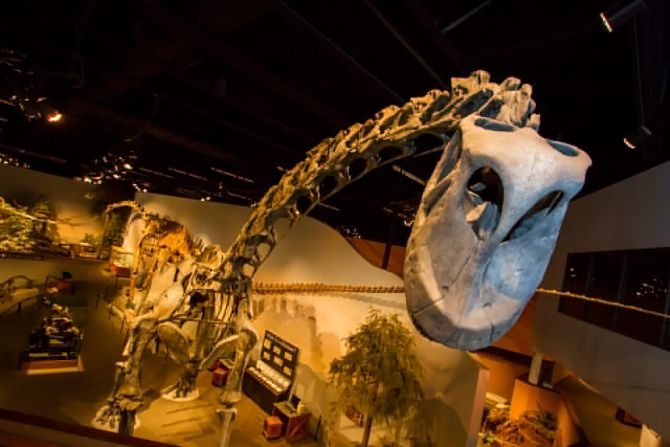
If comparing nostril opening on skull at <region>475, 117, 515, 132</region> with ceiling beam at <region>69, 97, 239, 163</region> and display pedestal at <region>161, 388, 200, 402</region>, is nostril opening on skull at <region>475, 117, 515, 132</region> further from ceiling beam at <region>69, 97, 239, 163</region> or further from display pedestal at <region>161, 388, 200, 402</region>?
display pedestal at <region>161, 388, 200, 402</region>

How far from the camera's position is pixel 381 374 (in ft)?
15.5

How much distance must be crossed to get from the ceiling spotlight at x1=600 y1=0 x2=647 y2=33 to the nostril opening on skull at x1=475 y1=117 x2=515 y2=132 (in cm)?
169

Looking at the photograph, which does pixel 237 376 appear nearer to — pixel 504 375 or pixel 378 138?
pixel 378 138

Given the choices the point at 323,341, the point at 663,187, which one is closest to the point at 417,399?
the point at 323,341

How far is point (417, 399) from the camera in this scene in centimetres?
491

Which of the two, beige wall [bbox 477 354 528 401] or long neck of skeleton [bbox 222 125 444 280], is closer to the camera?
long neck of skeleton [bbox 222 125 444 280]

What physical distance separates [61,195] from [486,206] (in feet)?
39.5

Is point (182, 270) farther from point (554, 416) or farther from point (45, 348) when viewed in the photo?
point (554, 416)

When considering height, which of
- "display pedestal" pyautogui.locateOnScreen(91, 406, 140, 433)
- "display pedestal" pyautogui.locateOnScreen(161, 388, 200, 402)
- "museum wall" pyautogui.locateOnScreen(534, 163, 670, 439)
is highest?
"museum wall" pyautogui.locateOnScreen(534, 163, 670, 439)

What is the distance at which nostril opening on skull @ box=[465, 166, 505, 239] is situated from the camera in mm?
1301

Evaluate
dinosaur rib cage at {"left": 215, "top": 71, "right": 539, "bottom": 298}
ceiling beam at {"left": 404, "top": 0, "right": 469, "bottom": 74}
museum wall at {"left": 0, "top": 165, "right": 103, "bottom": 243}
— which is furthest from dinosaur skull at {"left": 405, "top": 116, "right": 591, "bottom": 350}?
museum wall at {"left": 0, "top": 165, "right": 103, "bottom": 243}

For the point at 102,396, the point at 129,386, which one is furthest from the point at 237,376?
the point at 102,396

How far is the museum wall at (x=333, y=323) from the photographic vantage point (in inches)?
188

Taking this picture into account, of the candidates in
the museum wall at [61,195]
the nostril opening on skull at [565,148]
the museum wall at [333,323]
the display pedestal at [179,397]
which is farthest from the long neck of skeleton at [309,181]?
the museum wall at [61,195]
